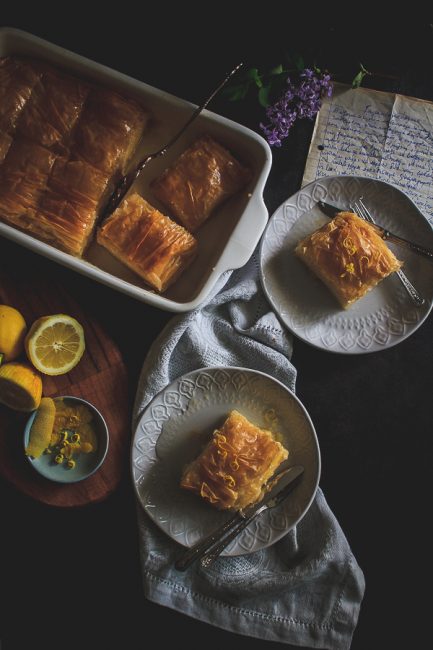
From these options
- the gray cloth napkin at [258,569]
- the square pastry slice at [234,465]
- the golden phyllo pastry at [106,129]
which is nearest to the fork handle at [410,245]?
the gray cloth napkin at [258,569]

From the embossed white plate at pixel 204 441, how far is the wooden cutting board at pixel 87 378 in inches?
4.9

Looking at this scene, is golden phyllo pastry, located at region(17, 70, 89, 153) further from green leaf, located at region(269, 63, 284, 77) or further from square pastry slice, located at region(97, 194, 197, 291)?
green leaf, located at region(269, 63, 284, 77)

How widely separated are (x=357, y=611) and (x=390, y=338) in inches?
51.3

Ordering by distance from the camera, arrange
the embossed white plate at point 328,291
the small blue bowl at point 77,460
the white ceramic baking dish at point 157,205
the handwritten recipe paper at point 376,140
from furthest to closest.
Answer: the handwritten recipe paper at point 376,140, the embossed white plate at point 328,291, the small blue bowl at point 77,460, the white ceramic baking dish at point 157,205

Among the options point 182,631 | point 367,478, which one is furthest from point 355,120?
point 182,631

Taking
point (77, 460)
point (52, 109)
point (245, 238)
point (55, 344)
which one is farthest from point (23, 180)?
point (77, 460)

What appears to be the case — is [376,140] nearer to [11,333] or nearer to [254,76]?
[254,76]

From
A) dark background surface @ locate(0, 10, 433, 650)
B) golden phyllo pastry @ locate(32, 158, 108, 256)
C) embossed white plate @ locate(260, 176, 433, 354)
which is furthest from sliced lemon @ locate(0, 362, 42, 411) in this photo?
embossed white plate @ locate(260, 176, 433, 354)

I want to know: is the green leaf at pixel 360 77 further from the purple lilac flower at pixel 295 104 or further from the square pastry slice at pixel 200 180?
the square pastry slice at pixel 200 180

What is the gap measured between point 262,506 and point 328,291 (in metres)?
1.05

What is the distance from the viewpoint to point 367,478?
2.80 meters

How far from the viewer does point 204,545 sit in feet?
8.16

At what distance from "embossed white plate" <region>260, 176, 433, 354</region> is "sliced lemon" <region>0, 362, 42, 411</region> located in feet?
3.71

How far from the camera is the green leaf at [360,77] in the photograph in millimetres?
2684
